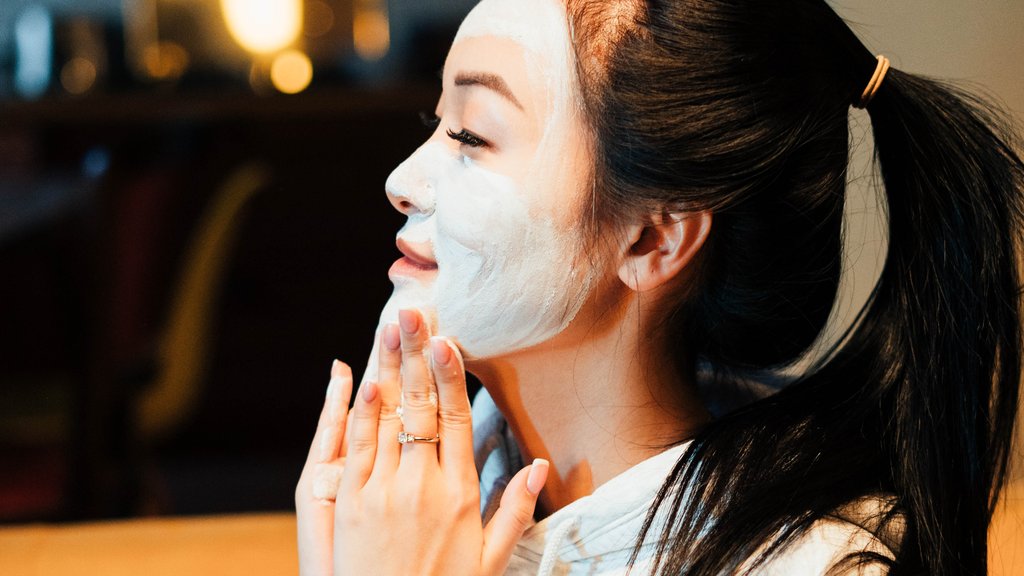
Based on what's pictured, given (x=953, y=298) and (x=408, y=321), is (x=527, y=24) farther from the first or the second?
(x=953, y=298)

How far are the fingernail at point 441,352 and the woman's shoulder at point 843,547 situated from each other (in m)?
0.29

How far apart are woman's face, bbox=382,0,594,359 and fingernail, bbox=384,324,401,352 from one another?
0.5 inches

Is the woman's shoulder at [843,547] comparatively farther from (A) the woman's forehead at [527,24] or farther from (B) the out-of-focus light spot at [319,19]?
(B) the out-of-focus light spot at [319,19]

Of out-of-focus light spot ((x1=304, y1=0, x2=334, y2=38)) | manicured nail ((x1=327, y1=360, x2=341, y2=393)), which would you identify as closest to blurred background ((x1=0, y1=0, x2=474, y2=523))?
out-of-focus light spot ((x1=304, y1=0, x2=334, y2=38))

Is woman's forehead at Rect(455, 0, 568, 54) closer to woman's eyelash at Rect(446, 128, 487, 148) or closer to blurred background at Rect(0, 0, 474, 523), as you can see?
woman's eyelash at Rect(446, 128, 487, 148)

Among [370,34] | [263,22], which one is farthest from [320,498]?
[263,22]

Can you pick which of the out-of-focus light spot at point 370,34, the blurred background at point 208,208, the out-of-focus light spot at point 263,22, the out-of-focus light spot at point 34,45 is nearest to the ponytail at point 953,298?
the blurred background at point 208,208

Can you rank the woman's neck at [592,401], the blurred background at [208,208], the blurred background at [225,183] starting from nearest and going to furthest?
the woman's neck at [592,401]
the blurred background at [208,208]
the blurred background at [225,183]

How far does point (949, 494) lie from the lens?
0.86 metres

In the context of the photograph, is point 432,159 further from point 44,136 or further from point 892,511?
point 44,136

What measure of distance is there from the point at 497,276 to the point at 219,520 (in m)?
0.56

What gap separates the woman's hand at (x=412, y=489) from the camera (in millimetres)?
821

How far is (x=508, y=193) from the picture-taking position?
84cm

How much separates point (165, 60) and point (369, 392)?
2.29 metres
